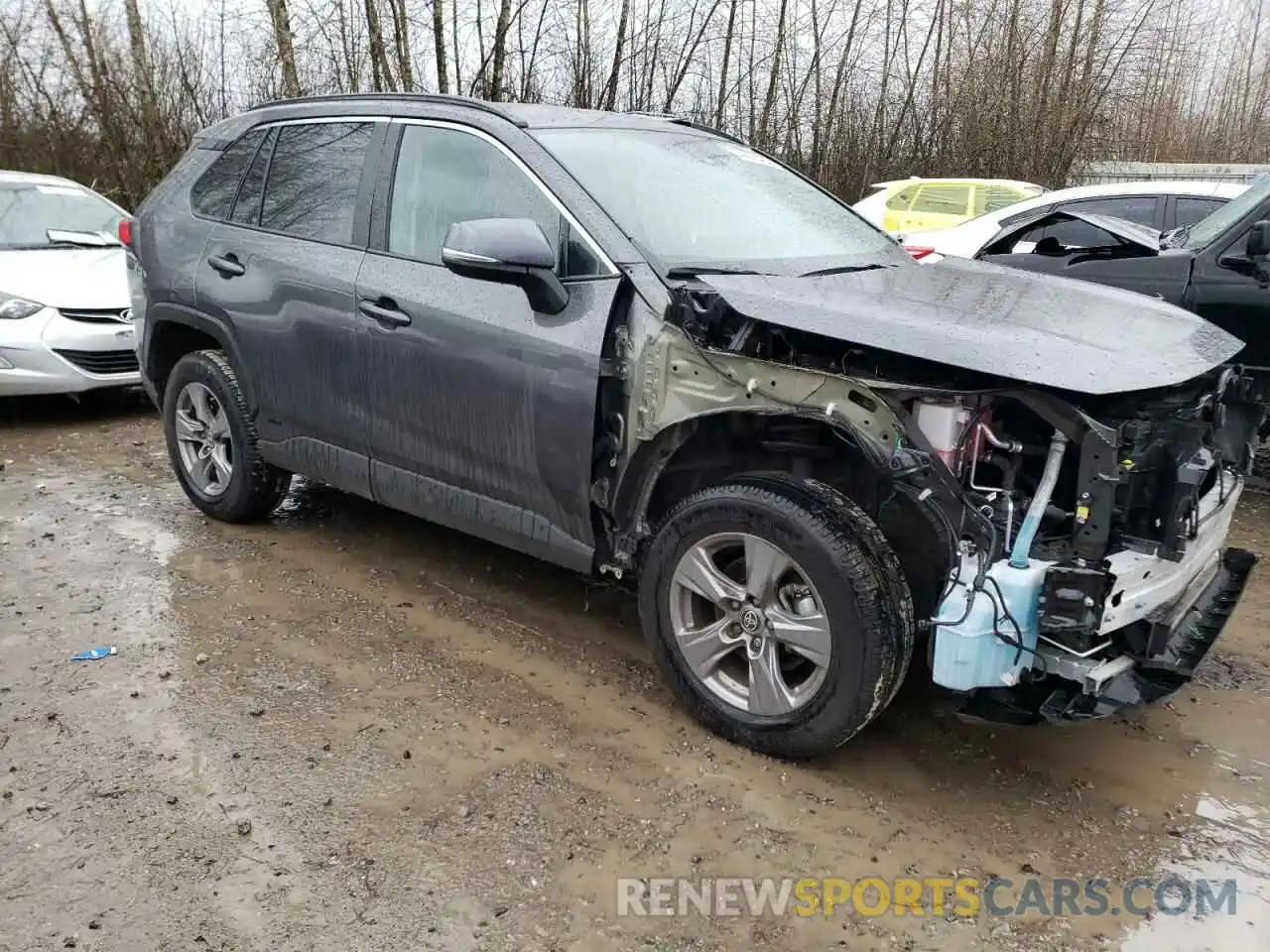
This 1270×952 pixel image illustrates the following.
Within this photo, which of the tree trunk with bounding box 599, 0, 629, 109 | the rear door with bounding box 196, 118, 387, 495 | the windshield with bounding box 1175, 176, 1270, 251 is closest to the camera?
the rear door with bounding box 196, 118, 387, 495

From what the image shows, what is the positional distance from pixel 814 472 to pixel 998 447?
59 centimetres

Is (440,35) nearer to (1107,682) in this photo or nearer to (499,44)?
(499,44)

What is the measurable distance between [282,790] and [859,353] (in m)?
2.04

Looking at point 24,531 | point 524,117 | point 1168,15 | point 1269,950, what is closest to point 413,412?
point 524,117

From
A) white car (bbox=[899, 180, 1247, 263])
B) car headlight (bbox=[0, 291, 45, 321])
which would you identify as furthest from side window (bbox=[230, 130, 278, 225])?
white car (bbox=[899, 180, 1247, 263])

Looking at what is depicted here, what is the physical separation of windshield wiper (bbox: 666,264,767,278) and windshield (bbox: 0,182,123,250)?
6.56 meters

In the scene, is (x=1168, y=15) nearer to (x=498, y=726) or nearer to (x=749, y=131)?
(x=749, y=131)

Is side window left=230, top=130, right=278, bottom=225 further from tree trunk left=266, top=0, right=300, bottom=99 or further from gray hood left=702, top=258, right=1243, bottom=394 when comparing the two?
tree trunk left=266, top=0, right=300, bottom=99

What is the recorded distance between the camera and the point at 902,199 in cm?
1147

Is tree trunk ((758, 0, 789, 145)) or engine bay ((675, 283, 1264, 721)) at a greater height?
tree trunk ((758, 0, 789, 145))

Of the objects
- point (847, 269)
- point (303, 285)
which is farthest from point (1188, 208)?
point (303, 285)

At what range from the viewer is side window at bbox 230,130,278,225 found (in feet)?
14.5

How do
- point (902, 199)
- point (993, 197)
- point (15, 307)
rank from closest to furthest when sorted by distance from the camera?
point (15, 307) < point (993, 197) < point (902, 199)

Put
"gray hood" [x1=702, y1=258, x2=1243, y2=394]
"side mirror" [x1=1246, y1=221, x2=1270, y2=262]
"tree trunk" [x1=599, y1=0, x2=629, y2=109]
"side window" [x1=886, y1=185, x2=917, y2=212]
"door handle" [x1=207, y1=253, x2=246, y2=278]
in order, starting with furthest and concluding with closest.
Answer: "tree trunk" [x1=599, y1=0, x2=629, y2=109] < "side window" [x1=886, y1=185, x2=917, y2=212] < "side mirror" [x1=1246, y1=221, x2=1270, y2=262] < "door handle" [x1=207, y1=253, x2=246, y2=278] < "gray hood" [x1=702, y1=258, x2=1243, y2=394]
